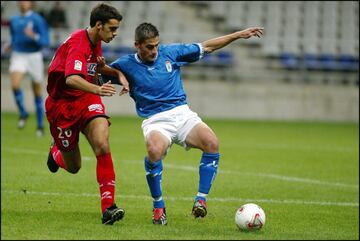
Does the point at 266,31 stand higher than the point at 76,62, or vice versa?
the point at 76,62

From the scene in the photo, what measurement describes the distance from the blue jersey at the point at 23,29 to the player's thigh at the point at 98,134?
892 centimetres

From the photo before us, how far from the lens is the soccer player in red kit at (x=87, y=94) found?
762cm

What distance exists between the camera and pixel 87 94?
8.28 metres

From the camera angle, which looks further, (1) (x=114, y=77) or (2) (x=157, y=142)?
(1) (x=114, y=77)

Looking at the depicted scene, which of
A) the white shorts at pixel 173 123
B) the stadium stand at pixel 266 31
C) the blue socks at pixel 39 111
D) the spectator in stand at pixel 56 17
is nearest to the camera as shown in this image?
the white shorts at pixel 173 123

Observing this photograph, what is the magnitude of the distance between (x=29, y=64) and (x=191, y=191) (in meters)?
7.53

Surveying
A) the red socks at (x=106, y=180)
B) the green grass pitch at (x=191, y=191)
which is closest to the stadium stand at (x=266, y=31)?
the green grass pitch at (x=191, y=191)

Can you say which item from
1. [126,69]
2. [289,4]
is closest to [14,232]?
[126,69]

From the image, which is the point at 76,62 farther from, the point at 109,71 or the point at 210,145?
the point at 210,145

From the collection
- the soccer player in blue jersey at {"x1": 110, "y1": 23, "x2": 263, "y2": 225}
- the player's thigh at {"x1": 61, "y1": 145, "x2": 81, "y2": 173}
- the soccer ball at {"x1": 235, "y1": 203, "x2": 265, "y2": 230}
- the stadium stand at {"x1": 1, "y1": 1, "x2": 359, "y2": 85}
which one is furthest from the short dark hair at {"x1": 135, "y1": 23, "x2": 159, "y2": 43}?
the stadium stand at {"x1": 1, "y1": 1, "x2": 359, "y2": 85}

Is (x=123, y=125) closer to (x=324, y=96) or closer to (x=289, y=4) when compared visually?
(x=324, y=96)

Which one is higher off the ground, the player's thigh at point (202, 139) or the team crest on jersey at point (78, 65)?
the team crest on jersey at point (78, 65)

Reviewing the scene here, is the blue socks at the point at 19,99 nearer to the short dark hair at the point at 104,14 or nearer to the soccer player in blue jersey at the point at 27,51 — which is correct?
the soccer player in blue jersey at the point at 27,51

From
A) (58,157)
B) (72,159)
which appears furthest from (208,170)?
(58,157)
